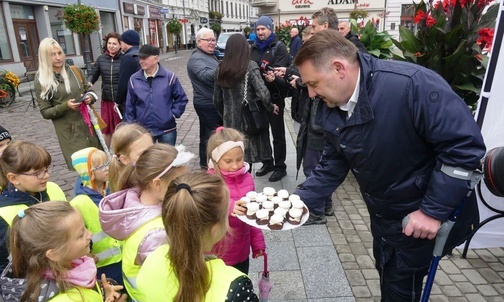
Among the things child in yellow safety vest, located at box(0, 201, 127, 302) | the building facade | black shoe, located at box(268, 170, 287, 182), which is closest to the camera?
child in yellow safety vest, located at box(0, 201, 127, 302)

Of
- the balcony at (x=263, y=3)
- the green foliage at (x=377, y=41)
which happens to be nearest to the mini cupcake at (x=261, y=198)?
the green foliage at (x=377, y=41)

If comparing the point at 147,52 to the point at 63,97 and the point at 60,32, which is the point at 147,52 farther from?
the point at 60,32

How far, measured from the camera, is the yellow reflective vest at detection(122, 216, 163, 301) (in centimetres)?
183

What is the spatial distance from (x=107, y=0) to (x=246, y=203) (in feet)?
100

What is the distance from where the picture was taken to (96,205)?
7.94 feet

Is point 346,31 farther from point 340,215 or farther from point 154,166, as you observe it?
point 154,166

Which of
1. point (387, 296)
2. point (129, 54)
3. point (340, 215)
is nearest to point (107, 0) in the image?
point (129, 54)

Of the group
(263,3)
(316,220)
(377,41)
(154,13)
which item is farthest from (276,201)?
(263,3)

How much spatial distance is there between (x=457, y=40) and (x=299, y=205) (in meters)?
3.01

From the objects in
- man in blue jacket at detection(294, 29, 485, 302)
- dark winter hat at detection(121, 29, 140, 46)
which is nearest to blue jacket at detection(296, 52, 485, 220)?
man in blue jacket at detection(294, 29, 485, 302)

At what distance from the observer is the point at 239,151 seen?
106 inches

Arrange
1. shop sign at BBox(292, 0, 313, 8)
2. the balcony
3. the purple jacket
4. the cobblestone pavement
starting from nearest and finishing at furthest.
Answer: the purple jacket → the cobblestone pavement → the balcony → shop sign at BBox(292, 0, 313, 8)

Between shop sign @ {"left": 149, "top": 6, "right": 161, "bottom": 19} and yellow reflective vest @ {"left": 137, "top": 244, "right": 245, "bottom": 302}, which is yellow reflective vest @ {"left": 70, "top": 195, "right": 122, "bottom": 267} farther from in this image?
shop sign @ {"left": 149, "top": 6, "right": 161, "bottom": 19}

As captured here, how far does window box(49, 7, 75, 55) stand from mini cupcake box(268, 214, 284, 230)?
24455 mm
